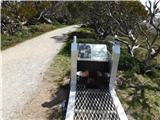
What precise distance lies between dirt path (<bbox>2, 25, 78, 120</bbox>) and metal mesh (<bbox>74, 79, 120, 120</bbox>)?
72.7 inches

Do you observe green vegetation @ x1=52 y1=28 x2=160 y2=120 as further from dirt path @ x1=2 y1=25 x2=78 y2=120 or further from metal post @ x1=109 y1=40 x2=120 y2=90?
dirt path @ x1=2 y1=25 x2=78 y2=120

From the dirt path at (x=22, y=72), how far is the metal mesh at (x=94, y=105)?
1846mm

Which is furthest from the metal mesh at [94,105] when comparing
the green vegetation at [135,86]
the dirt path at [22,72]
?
the dirt path at [22,72]

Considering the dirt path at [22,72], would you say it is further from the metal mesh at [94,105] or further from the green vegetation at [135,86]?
the metal mesh at [94,105]

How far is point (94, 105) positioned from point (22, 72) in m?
5.77

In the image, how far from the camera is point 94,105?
1045 cm

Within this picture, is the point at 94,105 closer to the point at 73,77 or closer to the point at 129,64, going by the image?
the point at 73,77

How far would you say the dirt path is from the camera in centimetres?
1069

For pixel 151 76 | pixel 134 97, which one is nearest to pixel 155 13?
pixel 151 76

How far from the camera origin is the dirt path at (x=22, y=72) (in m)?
10.7

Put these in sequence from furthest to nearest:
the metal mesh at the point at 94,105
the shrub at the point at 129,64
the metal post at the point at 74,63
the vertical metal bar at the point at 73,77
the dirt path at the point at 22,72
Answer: the shrub at the point at 129,64
the metal post at the point at 74,63
the dirt path at the point at 22,72
the vertical metal bar at the point at 73,77
the metal mesh at the point at 94,105

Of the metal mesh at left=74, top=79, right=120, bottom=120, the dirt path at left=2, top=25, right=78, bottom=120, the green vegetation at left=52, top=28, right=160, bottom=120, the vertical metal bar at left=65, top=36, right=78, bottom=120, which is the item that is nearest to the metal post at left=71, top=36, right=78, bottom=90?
the vertical metal bar at left=65, top=36, right=78, bottom=120

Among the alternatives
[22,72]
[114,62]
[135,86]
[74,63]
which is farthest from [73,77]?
[22,72]

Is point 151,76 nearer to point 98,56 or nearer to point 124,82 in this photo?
point 124,82
